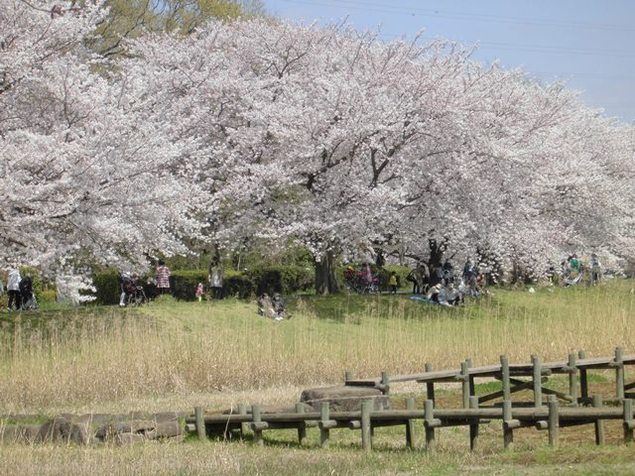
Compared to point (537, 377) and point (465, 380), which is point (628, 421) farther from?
point (465, 380)

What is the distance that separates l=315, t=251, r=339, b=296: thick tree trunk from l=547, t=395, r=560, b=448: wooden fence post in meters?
22.3

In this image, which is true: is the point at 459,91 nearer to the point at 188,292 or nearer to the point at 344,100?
the point at 344,100

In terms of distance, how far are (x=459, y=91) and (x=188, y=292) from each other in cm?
976

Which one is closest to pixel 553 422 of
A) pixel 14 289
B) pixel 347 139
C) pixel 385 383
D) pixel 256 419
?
pixel 256 419

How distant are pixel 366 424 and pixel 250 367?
23.1 feet

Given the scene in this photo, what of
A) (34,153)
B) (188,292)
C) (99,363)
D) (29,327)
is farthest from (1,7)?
(188,292)

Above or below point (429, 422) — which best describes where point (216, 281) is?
above

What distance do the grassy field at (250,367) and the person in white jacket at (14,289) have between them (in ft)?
7.05

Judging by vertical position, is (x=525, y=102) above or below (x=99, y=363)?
above

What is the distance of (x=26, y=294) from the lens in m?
28.8

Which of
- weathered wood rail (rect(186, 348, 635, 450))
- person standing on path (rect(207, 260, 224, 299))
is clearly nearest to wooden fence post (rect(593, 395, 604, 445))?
weathered wood rail (rect(186, 348, 635, 450))

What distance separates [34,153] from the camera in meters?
22.2

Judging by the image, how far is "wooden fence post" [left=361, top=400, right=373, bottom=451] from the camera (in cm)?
1204

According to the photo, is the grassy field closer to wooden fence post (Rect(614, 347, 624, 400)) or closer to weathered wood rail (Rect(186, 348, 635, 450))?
weathered wood rail (Rect(186, 348, 635, 450))
